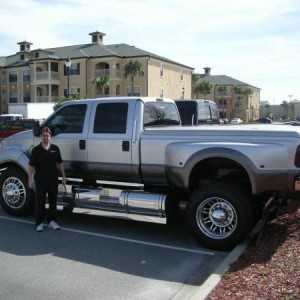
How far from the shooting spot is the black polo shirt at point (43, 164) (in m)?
7.57

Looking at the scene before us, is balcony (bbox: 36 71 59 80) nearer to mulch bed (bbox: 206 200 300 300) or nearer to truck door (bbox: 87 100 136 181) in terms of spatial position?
truck door (bbox: 87 100 136 181)

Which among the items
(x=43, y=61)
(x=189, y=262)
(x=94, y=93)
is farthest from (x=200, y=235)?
(x=43, y=61)

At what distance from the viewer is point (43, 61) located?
6731cm

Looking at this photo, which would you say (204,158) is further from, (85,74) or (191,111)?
(85,74)

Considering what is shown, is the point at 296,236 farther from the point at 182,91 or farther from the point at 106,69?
the point at 182,91

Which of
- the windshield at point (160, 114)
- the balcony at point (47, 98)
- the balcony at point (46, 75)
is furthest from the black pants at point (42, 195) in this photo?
the balcony at point (46, 75)

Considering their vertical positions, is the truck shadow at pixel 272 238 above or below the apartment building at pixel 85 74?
below

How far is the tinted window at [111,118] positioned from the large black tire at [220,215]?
1805mm

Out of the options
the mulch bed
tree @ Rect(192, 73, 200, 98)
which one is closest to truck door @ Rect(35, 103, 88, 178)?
the mulch bed

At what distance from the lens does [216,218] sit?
6613mm

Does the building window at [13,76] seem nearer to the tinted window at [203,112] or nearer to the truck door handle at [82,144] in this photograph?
the tinted window at [203,112]

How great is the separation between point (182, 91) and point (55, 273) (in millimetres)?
68818

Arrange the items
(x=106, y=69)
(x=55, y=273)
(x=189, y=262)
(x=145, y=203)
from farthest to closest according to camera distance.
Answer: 1. (x=106, y=69)
2. (x=145, y=203)
3. (x=189, y=262)
4. (x=55, y=273)

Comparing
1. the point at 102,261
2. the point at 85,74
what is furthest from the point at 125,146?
the point at 85,74
